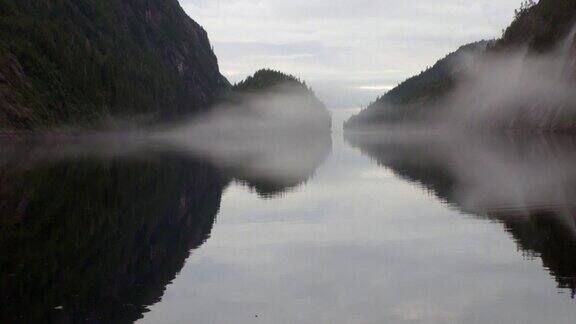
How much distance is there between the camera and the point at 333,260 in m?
21.9

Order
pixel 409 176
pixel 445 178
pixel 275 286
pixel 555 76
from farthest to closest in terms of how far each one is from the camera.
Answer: pixel 555 76 < pixel 409 176 < pixel 445 178 < pixel 275 286

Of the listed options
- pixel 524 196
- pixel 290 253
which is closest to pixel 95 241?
pixel 290 253

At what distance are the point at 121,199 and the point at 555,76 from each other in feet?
421

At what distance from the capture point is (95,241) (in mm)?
24906

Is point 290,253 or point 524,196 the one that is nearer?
point 290,253

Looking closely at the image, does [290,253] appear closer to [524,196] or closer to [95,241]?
[95,241]

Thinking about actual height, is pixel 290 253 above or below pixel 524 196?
below

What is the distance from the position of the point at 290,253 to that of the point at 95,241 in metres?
7.49

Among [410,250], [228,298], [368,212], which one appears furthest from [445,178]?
[228,298]

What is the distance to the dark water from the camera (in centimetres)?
1647

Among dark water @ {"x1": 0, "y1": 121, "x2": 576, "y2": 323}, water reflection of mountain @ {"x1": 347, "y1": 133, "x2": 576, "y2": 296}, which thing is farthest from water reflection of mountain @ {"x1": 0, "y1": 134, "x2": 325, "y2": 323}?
water reflection of mountain @ {"x1": 347, "y1": 133, "x2": 576, "y2": 296}

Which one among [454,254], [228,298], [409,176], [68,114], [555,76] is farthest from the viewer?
[68,114]

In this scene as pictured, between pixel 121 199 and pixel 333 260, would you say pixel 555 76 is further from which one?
pixel 333 260

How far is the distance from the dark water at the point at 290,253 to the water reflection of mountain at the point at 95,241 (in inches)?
2.8
